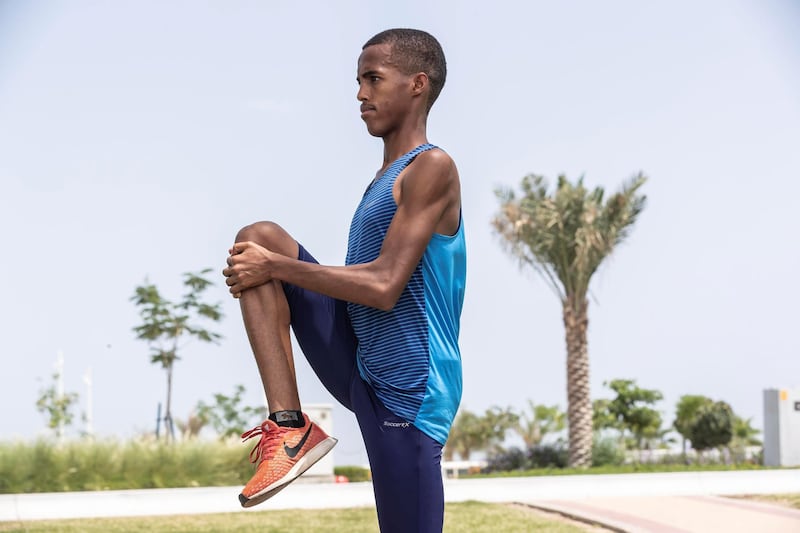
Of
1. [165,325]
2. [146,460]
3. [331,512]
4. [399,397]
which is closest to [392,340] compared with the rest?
[399,397]

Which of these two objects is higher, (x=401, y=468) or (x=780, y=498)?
(x=401, y=468)

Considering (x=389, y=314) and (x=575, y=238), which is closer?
(x=389, y=314)

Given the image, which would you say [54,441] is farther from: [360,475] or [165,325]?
[165,325]

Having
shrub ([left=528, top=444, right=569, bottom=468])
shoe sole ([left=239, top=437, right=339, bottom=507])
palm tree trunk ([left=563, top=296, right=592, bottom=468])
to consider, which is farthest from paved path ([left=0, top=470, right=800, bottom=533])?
shoe sole ([left=239, top=437, right=339, bottom=507])

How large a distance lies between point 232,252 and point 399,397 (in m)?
0.63

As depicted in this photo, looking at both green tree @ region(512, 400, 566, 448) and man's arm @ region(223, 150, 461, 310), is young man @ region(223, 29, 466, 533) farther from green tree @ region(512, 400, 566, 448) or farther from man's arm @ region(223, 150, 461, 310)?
green tree @ region(512, 400, 566, 448)

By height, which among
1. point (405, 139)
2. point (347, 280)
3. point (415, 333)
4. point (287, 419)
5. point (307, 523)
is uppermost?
point (405, 139)

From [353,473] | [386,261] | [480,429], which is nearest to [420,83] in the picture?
[386,261]

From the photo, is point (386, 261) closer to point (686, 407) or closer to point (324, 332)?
point (324, 332)

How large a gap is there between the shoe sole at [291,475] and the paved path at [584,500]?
253 inches

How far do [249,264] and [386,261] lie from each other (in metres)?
0.37

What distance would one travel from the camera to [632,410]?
27.0 m

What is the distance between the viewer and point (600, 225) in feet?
67.7

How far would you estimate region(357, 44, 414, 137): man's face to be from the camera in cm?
296
